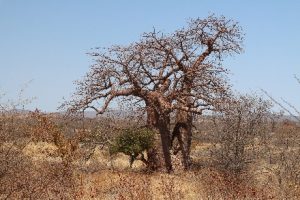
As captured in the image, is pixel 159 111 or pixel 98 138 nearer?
pixel 159 111

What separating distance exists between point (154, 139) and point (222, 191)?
8.78m

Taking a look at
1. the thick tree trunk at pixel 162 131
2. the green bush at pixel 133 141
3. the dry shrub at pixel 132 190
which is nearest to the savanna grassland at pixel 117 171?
the dry shrub at pixel 132 190

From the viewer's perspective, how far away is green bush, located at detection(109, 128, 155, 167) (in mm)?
18359

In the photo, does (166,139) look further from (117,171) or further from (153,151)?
(117,171)

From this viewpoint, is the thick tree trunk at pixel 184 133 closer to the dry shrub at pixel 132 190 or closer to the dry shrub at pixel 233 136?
the dry shrub at pixel 233 136

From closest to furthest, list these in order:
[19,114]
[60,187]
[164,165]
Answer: [60,187], [19,114], [164,165]

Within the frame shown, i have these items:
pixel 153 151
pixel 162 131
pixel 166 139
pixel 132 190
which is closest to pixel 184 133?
pixel 153 151

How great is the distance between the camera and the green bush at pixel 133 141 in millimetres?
18359

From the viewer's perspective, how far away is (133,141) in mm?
18750

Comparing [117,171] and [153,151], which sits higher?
[153,151]

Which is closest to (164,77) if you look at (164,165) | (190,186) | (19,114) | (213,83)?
(213,83)

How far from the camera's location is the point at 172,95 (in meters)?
17.8

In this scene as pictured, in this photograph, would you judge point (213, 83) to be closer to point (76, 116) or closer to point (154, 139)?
point (154, 139)

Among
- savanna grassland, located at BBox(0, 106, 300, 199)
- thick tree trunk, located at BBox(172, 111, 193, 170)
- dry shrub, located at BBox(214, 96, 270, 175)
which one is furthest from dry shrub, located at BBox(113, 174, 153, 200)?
thick tree trunk, located at BBox(172, 111, 193, 170)
